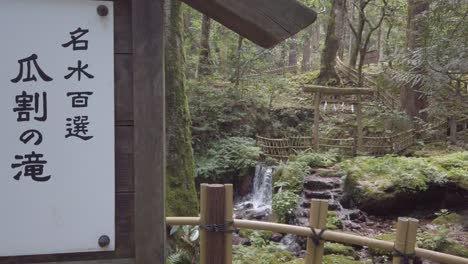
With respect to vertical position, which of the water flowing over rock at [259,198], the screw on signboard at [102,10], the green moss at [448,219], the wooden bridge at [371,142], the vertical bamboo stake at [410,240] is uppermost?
the screw on signboard at [102,10]

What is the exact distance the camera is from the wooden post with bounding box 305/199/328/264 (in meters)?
2.46

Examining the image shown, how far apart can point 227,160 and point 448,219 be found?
5.89 meters

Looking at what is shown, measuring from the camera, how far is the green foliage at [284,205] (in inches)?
306

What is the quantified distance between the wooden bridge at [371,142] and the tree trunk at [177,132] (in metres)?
7.60

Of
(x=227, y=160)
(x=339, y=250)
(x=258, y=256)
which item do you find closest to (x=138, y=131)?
(x=258, y=256)

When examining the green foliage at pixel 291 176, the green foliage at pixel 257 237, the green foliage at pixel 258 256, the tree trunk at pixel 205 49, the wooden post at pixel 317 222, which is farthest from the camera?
the tree trunk at pixel 205 49

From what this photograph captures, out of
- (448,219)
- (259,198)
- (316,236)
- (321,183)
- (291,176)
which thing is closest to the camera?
(316,236)

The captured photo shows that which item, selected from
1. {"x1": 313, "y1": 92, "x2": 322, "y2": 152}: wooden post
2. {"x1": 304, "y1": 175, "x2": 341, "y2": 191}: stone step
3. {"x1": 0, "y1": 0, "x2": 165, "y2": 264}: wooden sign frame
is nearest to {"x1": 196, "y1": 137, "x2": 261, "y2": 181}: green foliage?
{"x1": 313, "y1": 92, "x2": 322, "y2": 152}: wooden post

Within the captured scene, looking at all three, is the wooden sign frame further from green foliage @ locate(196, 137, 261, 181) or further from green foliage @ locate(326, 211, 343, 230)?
green foliage @ locate(196, 137, 261, 181)

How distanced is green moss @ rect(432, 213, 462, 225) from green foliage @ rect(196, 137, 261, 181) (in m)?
→ 5.27

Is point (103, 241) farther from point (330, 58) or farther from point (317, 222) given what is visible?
point (330, 58)

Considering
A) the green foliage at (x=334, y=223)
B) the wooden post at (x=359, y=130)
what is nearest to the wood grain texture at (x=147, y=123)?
the green foliage at (x=334, y=223)

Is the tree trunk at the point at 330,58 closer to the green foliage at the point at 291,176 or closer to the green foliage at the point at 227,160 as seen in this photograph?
the green foliage at the point at 227,160

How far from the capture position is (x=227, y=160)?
11.2m
